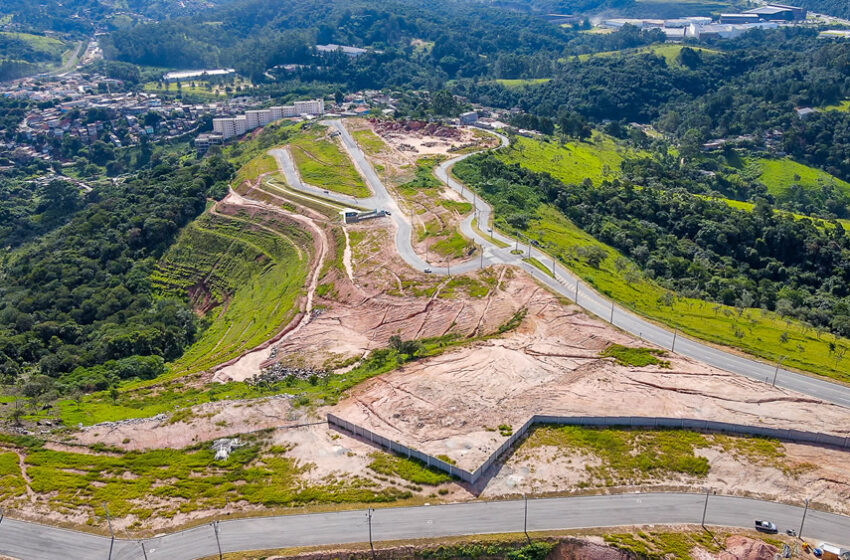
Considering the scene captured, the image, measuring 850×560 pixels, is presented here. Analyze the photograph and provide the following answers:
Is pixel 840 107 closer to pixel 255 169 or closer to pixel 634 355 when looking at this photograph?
pixel 255 169

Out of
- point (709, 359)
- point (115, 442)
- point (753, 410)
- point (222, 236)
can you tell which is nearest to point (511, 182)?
point (222, 236)

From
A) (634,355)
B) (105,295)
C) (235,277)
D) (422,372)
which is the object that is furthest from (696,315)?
(105,295)

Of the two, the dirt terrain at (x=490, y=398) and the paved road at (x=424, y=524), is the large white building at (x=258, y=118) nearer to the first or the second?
the dirt terrain at (x=490, y=398)

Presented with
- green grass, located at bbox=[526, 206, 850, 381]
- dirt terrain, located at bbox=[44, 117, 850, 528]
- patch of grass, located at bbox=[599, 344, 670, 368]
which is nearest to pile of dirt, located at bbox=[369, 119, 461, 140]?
green grass, located at bbox=[526, 206, 850, 381]

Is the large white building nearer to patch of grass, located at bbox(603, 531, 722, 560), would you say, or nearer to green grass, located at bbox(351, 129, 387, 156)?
green grass, located at bbox(351, 129, 387, 156)

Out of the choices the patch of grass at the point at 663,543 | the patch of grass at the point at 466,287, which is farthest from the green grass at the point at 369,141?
the patch of grass at the point at 663,543

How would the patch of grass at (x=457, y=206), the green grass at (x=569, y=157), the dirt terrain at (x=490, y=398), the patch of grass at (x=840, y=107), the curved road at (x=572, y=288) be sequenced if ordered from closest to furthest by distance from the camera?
the dirt terrain at (x=490, y=398) → the curved road at (x=572, y=288) → the patch of grass at (x=457, y=206) → the green grass at (x=569, y=157) → the patch of grass at (x=840, y=107)
